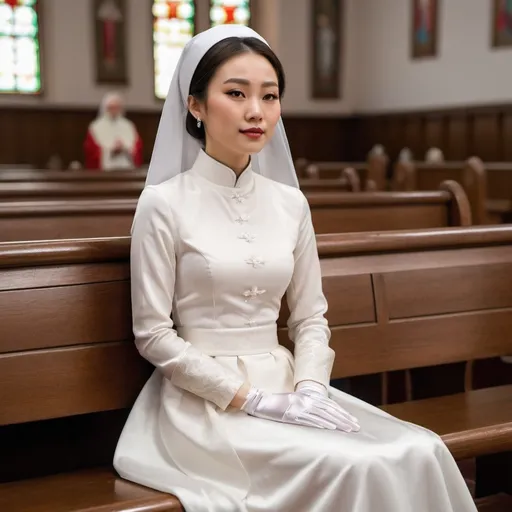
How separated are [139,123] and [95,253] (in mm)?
10613

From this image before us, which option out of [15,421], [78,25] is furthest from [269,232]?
[78,25]

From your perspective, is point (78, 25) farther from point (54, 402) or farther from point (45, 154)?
point (54, 402)

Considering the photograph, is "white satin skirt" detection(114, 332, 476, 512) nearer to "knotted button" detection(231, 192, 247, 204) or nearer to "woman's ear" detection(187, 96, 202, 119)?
"knotted button" detection(231, 192, 247, 204)

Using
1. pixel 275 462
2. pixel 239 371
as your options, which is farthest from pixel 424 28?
pixel 275 462

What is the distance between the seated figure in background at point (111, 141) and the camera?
1032 cm

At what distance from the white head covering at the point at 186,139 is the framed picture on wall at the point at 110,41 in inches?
397

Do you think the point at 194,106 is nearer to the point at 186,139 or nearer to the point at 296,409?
the point at 186,139

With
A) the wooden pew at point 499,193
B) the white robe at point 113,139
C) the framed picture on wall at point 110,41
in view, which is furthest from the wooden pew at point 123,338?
the framed picture on wall at point 110,41

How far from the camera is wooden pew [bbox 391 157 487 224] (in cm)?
610

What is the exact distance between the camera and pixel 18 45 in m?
11.8

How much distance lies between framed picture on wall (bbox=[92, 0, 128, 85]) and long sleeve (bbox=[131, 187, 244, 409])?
1037cm

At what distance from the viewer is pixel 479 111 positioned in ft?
36.3

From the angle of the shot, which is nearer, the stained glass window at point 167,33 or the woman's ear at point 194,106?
the woman's ear at point 194,106

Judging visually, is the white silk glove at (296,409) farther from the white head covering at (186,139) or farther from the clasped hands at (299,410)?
the white head covering at (186,139)
